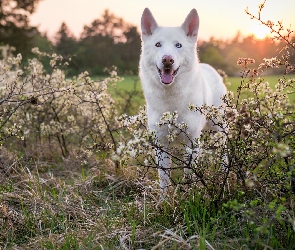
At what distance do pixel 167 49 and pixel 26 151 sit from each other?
3161mm

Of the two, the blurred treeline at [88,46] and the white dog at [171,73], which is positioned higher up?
the blurred treeline at [88,46]

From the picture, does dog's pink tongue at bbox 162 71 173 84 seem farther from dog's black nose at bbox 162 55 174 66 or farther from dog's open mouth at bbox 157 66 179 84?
dog's black nose at bbox 162 55 174 66

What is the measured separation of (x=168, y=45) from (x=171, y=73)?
1.00ft

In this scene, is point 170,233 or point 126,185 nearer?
point 170,233

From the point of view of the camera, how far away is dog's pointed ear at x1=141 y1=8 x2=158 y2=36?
176 inches

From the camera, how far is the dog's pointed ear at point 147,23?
14.7 feet

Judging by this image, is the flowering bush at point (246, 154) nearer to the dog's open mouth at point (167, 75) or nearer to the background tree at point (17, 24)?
the dog's open mouth at point (167, 75)

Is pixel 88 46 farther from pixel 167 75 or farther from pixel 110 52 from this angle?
pixel 167 75

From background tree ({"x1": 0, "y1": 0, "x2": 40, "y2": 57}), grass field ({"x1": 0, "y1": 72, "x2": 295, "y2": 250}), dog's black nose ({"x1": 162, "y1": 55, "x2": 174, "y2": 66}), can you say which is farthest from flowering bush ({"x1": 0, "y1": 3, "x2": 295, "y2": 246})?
background tree ({"x1": 0, "y1": 0, "x2": 40, "y2": 57})

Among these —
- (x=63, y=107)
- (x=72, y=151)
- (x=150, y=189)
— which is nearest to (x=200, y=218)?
(x=150, y=189)

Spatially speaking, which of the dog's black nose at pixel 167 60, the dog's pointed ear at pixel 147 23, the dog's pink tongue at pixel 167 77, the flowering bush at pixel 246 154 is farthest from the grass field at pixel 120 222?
the dog's pointed ear at pixel 147 23

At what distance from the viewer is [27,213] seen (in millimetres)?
3703

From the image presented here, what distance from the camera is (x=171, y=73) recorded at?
13.6 ft

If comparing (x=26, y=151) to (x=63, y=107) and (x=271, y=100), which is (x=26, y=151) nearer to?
(x=63, y=107)
